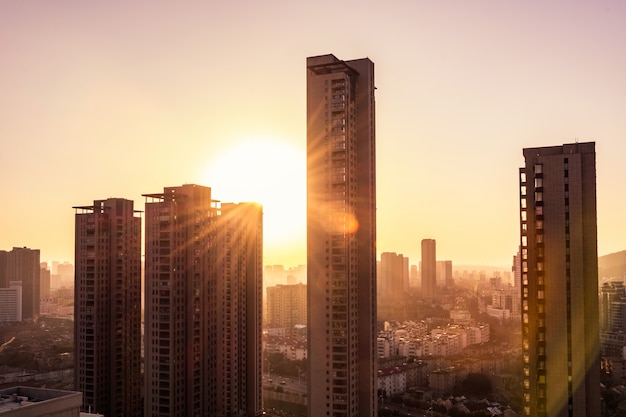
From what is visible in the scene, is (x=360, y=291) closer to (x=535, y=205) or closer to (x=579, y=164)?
(x=535, y=205)

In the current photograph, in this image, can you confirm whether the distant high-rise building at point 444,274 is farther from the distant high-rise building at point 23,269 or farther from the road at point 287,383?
the distant high-rise building at point 23,269

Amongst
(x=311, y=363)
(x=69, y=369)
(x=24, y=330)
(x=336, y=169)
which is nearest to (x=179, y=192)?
(x=336, y=169)

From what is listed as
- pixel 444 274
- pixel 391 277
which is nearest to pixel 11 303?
pixel 391 277

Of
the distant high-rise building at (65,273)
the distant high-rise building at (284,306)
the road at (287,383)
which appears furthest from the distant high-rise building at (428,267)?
the distant high-rise building at (65,273)

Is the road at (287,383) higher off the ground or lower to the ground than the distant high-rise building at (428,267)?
lower

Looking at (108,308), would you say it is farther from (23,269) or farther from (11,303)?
(11,303)

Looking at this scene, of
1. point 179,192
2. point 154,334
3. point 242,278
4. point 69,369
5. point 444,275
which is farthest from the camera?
point 444,275
